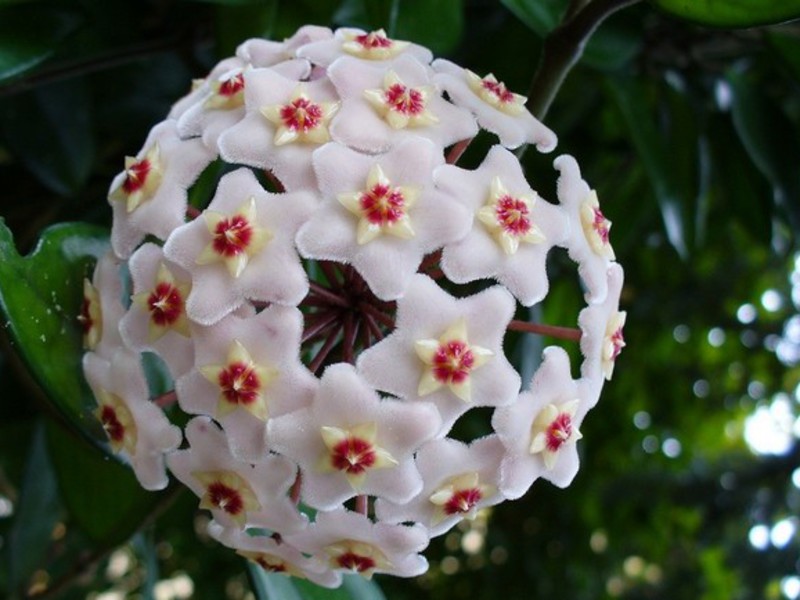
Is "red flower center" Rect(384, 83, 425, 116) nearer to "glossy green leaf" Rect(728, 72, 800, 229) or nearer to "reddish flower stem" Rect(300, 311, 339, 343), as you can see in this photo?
"reddish flower stem" Rect(300, 311, 339, 343)

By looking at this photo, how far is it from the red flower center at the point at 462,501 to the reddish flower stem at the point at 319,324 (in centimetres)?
17

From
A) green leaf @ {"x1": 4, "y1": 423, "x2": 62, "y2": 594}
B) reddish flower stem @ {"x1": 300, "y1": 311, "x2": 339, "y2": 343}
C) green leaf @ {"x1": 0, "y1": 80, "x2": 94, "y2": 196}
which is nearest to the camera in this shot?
reddish flower stem @ {"x1": 300, "y1": 311, "x2": 339, "y2": 343}

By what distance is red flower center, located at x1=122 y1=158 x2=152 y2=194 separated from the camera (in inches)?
32.2

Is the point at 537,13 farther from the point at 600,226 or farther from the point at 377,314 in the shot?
the point at 377,314

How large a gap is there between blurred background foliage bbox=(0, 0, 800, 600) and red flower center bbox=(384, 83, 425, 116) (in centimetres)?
17

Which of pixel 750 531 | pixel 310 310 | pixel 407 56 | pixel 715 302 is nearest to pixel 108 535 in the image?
pixel 310 310

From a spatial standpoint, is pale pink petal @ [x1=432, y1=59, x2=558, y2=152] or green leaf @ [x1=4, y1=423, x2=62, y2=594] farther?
green leaf @ [x1=4, y1=423, x2=62, y2=594]

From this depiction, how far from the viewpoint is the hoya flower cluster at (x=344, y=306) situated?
28.7 inches

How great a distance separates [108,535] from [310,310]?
0.37m

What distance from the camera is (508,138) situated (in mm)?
825

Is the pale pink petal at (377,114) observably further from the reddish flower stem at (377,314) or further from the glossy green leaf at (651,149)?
the glossy green leaf at (651,149)

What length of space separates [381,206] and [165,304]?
0.55ft

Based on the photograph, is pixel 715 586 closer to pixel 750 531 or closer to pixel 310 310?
pixel 750 531

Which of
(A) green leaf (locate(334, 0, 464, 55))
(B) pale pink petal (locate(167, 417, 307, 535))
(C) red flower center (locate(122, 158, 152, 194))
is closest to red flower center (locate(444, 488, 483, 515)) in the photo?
(B) pale pink petal (locate(167, 417, 307, 535))
